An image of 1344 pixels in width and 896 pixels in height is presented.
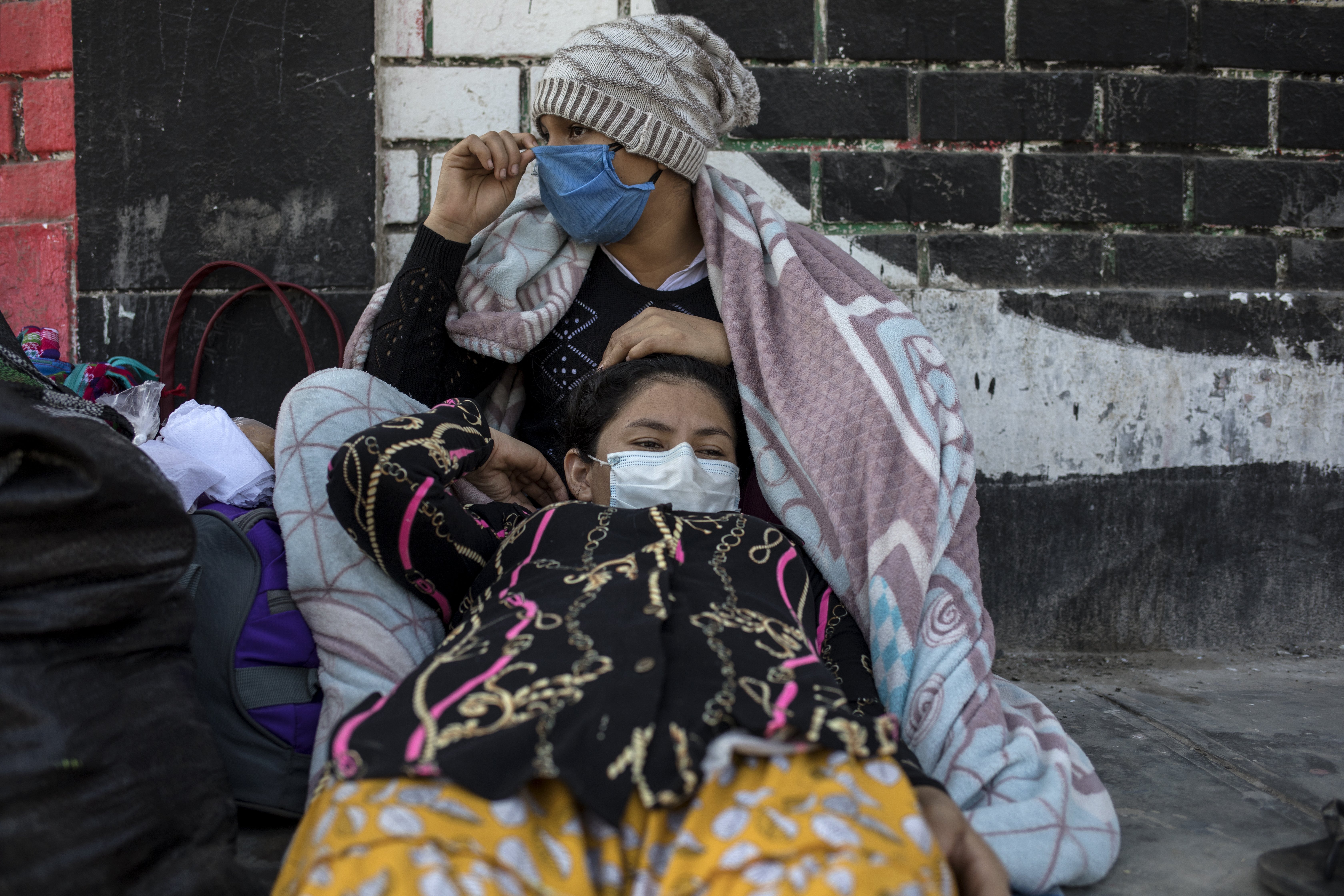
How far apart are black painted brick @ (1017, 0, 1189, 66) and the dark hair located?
1.58 m

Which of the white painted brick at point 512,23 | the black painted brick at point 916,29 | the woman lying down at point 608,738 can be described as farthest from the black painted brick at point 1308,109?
the woman lying down at point 608,738

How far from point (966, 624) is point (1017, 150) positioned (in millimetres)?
1673

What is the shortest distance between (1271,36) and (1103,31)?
0.54 m

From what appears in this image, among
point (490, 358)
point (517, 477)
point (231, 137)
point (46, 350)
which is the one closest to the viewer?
point (517, 477)

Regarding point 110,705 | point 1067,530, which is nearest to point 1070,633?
point 1067,530

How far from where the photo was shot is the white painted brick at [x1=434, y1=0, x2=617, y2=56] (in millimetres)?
2711

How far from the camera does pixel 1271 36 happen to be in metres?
2.82

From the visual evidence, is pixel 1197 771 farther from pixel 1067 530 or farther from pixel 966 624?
pixel 1067 530

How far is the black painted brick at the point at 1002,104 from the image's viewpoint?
9.09 feet

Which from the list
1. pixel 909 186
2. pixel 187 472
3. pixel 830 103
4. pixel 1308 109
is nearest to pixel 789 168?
pixel 830 103

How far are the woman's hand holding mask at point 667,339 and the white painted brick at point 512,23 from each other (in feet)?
3.52

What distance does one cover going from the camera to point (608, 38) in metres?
2.23

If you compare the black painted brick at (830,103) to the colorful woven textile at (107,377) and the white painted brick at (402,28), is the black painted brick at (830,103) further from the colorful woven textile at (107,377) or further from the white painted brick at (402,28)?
the colorful woven textile at (107,377)

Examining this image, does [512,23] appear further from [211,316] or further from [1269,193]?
[1269,193]
